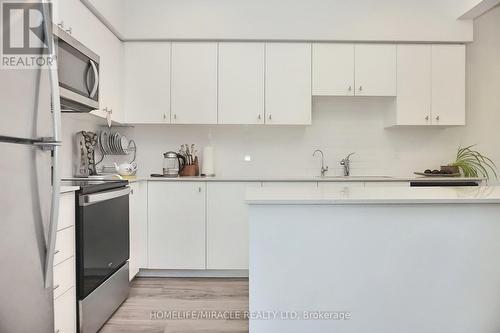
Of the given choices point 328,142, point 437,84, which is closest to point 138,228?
point 328,142

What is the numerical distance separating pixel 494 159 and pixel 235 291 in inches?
111

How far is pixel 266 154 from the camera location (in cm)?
370

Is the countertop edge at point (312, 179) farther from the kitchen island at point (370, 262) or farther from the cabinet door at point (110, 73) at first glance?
the kitchen island at point (370, 262)

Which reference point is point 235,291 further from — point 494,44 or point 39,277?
point 494,44

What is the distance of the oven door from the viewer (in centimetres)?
198

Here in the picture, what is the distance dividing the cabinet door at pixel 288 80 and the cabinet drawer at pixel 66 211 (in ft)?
6.50

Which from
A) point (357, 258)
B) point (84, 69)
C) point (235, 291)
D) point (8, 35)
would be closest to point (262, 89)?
point (84, 69)

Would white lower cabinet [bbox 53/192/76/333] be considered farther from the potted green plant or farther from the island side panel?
the potted green plant

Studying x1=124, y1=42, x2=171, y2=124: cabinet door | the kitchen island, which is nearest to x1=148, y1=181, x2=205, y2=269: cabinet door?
x1=124, y1=42, x2=171, y2=124: cabinet door

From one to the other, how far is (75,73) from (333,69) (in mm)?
2284

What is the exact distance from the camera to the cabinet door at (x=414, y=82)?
11.1ft

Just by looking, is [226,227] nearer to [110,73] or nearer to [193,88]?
[193,88]

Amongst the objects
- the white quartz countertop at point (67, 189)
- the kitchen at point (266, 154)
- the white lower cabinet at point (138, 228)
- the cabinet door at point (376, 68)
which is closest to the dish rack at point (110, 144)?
the kitchen at point (266, 154)

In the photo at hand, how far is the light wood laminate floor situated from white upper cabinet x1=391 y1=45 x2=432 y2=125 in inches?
89.2
